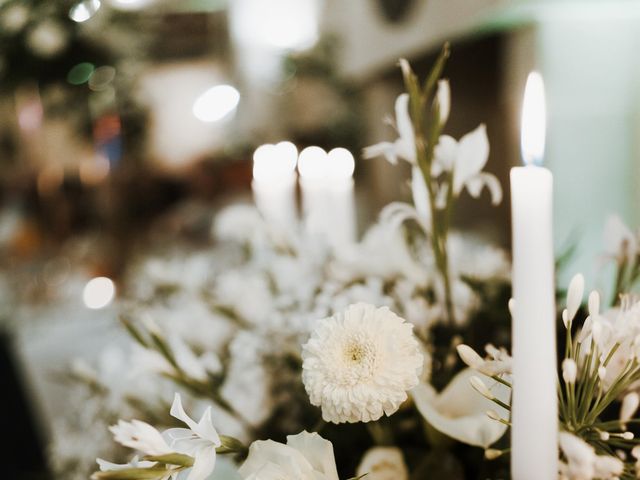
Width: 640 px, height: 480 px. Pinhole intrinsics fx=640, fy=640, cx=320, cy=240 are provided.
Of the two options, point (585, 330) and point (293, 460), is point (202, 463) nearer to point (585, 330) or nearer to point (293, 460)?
point (293, 460)

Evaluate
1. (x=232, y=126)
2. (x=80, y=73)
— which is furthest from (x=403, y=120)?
(x=232, y=126)

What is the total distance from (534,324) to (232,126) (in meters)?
3.38

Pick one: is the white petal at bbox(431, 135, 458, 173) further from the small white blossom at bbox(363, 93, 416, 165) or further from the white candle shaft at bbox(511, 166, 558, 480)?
the white candle shaft at bbox(511, 166, 558, 480)

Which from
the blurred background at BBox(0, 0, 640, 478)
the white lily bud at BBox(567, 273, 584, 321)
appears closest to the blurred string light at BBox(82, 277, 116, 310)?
the blurred background at BBox(0, 0, 640, 478)

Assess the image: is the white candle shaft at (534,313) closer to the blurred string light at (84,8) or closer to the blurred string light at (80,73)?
the blurred string light at (84,8)

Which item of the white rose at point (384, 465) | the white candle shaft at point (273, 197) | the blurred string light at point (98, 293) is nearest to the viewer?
the white rose at point (384, 465)

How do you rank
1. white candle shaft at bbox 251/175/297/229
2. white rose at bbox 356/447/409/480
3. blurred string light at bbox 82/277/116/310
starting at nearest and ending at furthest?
white rose at bbox 356/447/409/480, white candle shaft at bbox 251/175/297/229, blurred string light at bbox 82/277/116/310

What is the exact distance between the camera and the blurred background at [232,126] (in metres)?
1.14

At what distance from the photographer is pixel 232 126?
3.49m

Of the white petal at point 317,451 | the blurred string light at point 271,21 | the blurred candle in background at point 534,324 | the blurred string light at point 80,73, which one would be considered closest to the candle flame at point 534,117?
the blurred candle in background at point 534,324

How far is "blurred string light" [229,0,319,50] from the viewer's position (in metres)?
3.60

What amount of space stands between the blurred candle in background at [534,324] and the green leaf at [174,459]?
127 mm

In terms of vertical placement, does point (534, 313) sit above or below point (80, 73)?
below

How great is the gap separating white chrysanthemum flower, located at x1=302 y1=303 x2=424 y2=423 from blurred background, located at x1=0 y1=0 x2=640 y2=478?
0.59 feet
